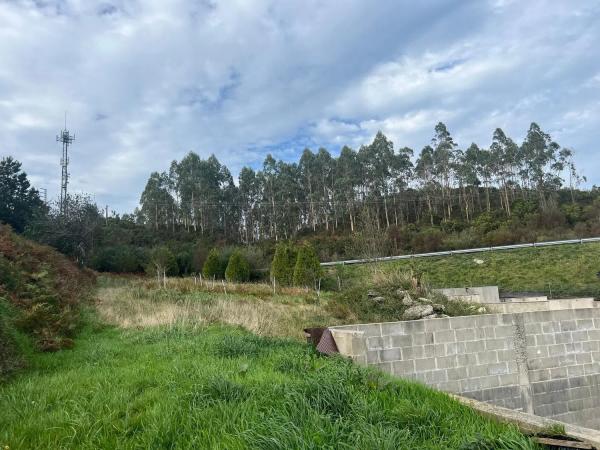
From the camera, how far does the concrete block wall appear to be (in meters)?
7.10

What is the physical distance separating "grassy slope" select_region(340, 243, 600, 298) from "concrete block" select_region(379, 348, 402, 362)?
606 inches

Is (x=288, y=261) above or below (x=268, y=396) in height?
above

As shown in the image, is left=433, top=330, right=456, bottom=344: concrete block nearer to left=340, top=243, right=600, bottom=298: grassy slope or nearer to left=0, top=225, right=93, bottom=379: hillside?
left=0, top=225, right=93, bottom=379: hillside

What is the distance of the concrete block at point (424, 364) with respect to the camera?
7.17 m

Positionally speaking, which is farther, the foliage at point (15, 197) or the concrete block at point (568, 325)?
the foliage at point (15, 197)

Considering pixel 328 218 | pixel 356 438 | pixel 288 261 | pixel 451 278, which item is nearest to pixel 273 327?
pixel 356 438

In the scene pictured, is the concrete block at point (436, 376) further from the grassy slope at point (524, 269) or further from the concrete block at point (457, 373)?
the grassy slope at point (524, 269)

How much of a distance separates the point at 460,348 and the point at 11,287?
9.25 metres

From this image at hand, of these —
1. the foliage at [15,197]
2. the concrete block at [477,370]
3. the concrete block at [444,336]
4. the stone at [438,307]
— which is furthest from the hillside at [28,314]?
the foliage at [15,197]

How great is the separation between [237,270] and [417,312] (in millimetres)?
18748

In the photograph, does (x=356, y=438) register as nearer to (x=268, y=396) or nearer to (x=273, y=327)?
(x=268, y=396)

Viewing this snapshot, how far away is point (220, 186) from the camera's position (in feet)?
211

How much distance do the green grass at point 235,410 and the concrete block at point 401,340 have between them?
1.70 meters

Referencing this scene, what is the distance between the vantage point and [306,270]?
25703 millimetres
